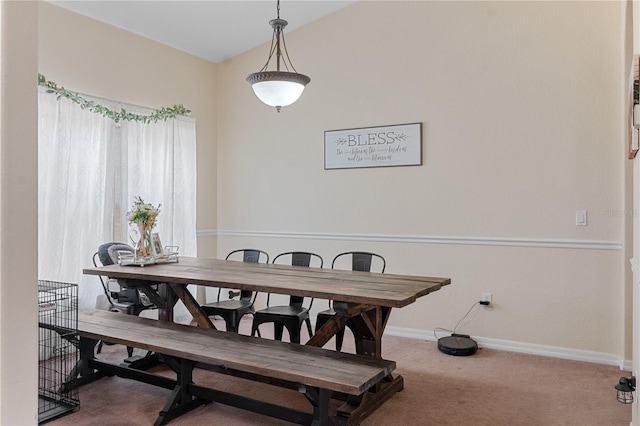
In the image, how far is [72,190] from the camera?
3.94 m

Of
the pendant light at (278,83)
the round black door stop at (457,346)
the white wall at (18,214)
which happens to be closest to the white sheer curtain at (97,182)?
A: the pendant light at (278,83)

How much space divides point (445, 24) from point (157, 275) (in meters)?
3.35

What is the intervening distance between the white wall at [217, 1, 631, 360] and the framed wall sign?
0.08 meters

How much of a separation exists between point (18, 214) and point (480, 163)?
3737 millimetres

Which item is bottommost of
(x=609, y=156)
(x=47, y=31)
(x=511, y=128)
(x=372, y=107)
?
(x=609, y=156)

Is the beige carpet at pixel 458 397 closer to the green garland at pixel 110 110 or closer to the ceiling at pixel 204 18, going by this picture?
the green garland at pixel 110 110

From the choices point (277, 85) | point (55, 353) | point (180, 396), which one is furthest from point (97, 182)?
point (180, 396)

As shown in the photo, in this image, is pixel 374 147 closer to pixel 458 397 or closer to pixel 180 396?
pixel 458 397

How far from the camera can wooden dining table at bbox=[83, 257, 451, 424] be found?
2567mm

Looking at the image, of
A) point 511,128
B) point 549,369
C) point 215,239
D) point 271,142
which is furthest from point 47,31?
point 549,369

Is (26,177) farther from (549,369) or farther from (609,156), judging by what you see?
(609,156)

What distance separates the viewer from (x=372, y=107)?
464 centimetres

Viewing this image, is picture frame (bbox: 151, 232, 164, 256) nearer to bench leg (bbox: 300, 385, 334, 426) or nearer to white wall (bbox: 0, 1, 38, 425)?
bench leg (bbox: 300, 385, 334, 426)

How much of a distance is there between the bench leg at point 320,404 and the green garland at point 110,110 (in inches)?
124
